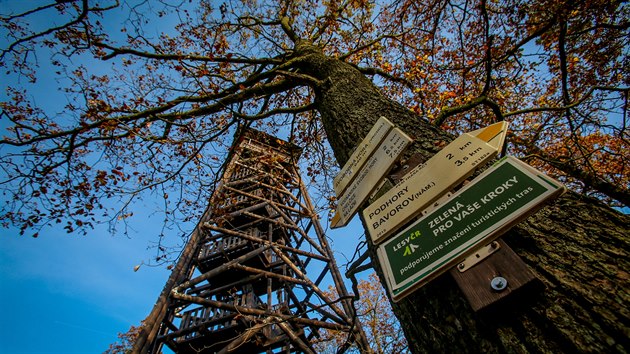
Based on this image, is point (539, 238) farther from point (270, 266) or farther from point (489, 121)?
point (270, 266)

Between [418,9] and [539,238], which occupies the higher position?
[418,9]

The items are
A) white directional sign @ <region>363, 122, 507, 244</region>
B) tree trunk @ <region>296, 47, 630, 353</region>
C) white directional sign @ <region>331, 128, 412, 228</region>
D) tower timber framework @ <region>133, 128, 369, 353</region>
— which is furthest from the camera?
tower timber framework @ <region>133, 128, 369, 353</region>

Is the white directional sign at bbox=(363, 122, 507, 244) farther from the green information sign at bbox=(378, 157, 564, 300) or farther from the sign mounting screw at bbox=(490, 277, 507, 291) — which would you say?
the sign mounting screw at bbox=(490, 277, 507, 291)

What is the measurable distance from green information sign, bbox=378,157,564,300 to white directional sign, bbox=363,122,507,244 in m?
0.08

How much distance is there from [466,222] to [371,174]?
27.0 inches

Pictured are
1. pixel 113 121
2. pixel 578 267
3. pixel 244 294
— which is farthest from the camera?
pixel 244 294

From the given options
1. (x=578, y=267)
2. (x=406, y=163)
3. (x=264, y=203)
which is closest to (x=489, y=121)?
(x=406, y=163)

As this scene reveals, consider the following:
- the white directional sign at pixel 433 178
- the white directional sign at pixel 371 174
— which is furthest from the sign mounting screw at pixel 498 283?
the white directional sign at pixel 371 174

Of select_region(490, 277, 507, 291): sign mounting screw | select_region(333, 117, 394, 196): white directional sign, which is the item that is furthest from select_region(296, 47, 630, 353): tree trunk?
select_region(333, 117, 394, 196): white directional sign

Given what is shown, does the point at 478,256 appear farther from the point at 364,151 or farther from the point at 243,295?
the point at 243,295

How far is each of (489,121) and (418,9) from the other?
282cm

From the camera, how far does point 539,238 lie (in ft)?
3.71

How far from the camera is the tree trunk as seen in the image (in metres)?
0.83

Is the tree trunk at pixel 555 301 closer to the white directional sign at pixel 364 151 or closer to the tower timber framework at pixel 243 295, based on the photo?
the white directional sign at pixel 364 151
